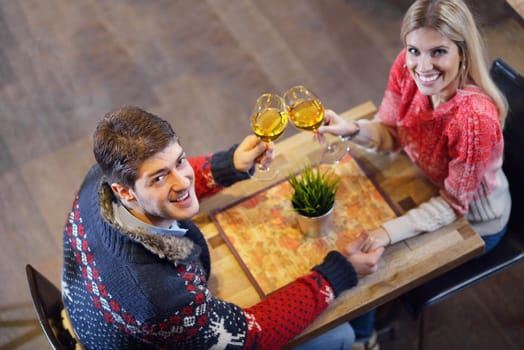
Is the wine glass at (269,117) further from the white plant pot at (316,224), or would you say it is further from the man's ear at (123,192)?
the man's ear at (123,192)

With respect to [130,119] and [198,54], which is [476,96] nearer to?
[130,119]

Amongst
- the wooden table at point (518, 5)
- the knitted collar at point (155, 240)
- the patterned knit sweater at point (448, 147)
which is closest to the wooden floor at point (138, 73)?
the wooden table at point (518, 5)

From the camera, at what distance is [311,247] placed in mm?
2029

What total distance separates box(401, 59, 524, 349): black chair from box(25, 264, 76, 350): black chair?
1129mm

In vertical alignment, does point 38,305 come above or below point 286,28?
below

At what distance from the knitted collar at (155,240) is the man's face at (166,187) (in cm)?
6

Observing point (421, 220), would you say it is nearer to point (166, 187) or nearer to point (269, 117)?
point (269, 117)

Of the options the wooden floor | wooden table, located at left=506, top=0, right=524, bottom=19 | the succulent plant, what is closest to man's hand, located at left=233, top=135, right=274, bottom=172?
the succulent plant

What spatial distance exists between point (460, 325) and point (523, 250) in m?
0.65

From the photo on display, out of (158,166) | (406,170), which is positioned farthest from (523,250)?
(158,166)

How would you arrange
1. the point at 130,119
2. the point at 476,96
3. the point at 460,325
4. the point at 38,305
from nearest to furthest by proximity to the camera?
the point at 130,119 → the point at 38,305 → the point at 476,96 → the point at 460,325

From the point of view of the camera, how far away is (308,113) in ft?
6.78

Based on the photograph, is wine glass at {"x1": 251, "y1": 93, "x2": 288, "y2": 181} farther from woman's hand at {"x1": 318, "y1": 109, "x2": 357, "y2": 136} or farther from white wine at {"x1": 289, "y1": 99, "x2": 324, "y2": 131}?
woman's hand at {"x1": 318, "y1": 109, "x2": 357, "y2": 136}

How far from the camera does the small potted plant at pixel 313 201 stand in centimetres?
196
